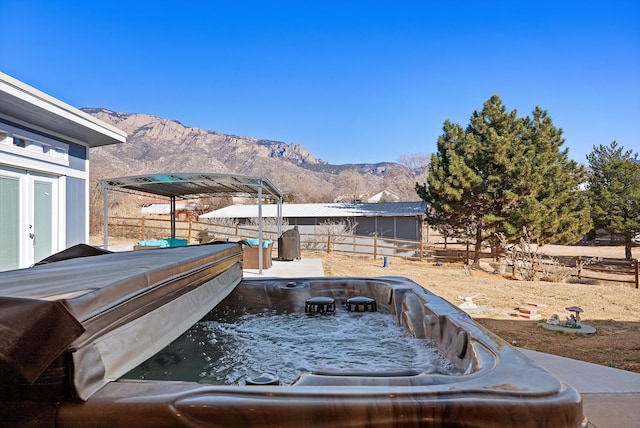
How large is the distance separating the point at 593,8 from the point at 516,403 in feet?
45.9

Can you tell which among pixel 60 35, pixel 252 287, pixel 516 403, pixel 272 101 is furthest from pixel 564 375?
pixel 272 101

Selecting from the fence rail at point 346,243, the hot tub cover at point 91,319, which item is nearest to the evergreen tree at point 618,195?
the fence rail at point 346,243

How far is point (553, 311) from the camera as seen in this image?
649 cm

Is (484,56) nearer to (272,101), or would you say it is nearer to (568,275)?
(568,275)

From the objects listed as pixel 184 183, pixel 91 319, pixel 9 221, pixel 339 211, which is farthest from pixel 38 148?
pixel 339 211

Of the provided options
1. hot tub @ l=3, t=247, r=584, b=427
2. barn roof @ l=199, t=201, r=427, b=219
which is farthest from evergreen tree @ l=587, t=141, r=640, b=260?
hot tub @ l=3, t=247, r=584, b=427

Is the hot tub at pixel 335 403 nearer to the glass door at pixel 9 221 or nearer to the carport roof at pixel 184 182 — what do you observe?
the glass door at pixel 9 221

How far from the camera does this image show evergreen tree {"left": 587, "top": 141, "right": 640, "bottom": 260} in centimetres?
1578

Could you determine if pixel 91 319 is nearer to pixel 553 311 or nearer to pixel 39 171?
pixel 39 171

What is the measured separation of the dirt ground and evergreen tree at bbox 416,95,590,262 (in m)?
2.82

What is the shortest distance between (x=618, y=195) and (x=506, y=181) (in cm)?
588

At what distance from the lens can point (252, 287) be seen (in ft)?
12.7

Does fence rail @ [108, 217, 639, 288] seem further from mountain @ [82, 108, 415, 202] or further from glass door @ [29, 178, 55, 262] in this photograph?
mountain @ [82, 108, 415, 202]

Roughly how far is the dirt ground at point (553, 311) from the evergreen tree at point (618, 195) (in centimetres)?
648
